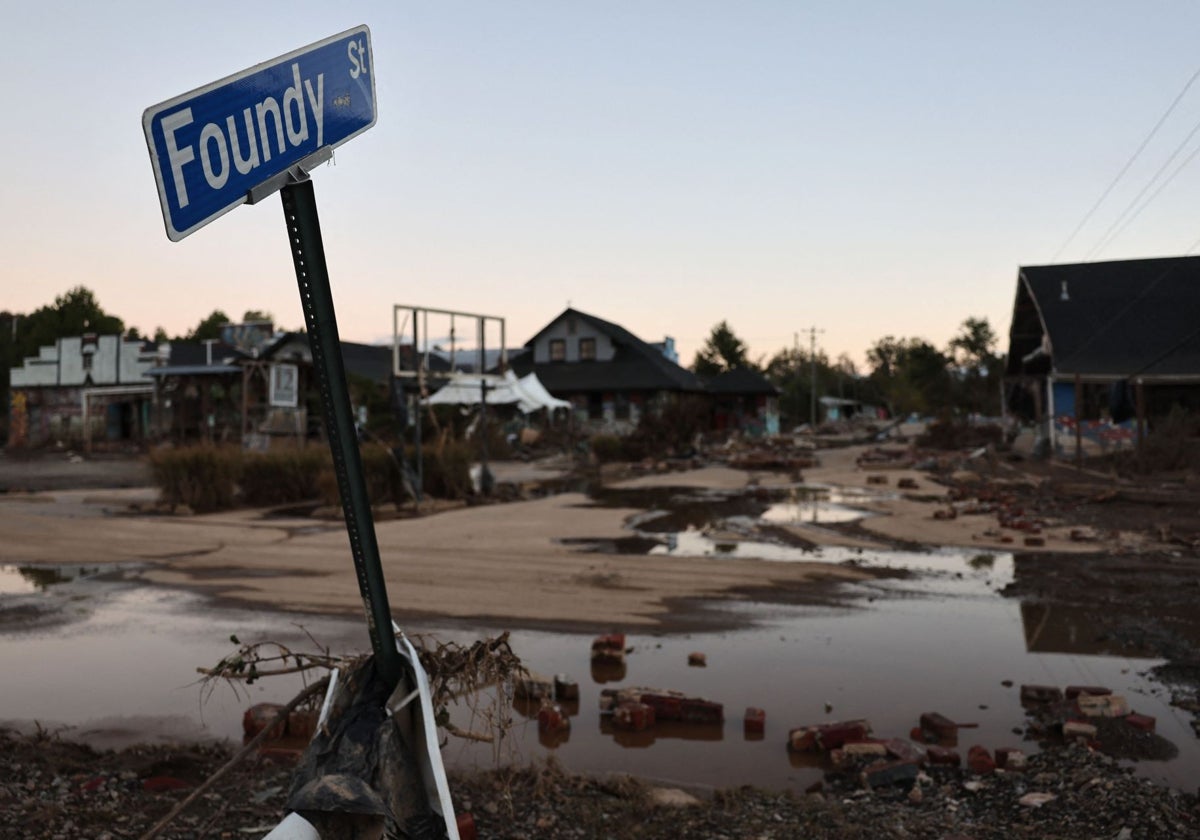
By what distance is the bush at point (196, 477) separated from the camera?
59.7 feet

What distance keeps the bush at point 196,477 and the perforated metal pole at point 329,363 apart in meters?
17.4

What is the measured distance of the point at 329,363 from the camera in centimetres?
219

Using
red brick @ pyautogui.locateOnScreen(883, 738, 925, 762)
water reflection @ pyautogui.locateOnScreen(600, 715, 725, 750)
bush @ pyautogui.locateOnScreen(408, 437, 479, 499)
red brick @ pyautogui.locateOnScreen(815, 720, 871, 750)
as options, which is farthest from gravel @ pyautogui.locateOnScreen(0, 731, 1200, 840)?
bush @ pyautogui.locateOnScreen(408, 437, 479, 499)

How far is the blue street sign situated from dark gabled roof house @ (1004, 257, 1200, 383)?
93.6 ft

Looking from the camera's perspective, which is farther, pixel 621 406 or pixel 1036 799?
Result: pixel 621 406

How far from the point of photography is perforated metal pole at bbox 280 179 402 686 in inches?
85.4

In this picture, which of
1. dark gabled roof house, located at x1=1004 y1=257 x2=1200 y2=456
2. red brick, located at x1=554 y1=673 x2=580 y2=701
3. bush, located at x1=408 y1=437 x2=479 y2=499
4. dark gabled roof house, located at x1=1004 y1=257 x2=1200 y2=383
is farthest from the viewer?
dark gabled roof house, located at x1=1004 y1=257 x2=1200 y2=383

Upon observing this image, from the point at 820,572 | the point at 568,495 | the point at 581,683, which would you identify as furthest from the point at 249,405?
the point at 581,683

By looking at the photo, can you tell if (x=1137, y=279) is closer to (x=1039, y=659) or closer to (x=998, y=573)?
(x=998, y=573)

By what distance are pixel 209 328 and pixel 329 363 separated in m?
78.7

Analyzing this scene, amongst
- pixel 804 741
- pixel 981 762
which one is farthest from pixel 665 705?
pixel 981 762

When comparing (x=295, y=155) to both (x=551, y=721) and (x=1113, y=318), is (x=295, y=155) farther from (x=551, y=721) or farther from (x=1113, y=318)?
(x=1113, y=318)

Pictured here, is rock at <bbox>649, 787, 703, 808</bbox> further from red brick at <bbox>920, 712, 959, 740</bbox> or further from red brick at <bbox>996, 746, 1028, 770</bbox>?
red brick at <bbox>920, 712, 959, 740</bbox>

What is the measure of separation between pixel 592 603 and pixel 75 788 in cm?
541
